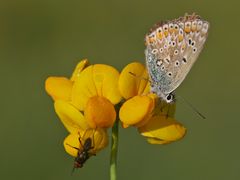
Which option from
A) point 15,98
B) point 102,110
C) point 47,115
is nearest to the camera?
point 102,110

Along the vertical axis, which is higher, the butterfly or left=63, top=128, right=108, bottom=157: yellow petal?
the butterfly

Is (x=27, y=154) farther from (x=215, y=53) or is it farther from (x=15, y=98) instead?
(x=215, y=53)

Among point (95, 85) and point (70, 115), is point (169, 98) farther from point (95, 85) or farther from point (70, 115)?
point (70, 115)

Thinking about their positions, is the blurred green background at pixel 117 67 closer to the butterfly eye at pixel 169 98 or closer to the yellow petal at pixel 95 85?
the butterfly eye at pixel 169 98

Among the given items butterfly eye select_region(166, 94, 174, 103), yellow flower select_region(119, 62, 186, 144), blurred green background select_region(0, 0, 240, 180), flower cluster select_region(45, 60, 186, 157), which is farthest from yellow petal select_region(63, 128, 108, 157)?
blurred green background select_region(0, 0, 240, 180)

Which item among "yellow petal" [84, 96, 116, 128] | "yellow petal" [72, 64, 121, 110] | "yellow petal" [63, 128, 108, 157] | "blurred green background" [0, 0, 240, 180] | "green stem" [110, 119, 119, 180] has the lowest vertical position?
"blurred green background" [0, 0, 240, 180]

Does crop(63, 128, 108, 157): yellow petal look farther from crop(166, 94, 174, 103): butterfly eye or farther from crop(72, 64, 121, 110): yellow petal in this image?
crop(166, 94, 174, 103): butterfly eye

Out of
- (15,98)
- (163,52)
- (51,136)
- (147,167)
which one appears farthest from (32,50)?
(163,52)
